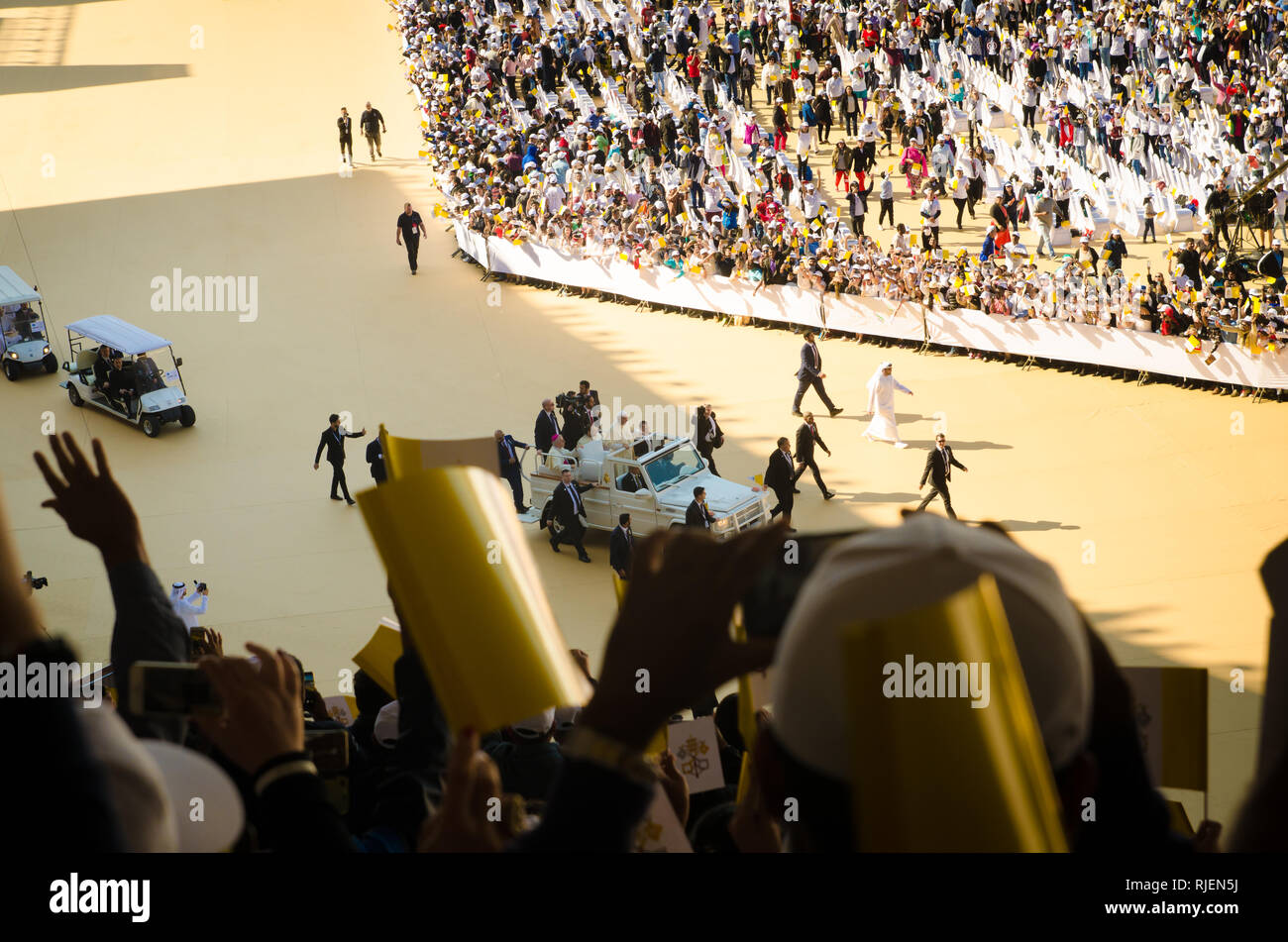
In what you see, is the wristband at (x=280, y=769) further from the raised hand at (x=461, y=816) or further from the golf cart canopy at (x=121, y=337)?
the golf cart canopy at (x=121, y=337)

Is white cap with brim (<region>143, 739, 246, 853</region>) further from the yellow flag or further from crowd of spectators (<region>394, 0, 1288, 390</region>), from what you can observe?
crowd of spectators (<region>394, 0, 1288, 390</region>)

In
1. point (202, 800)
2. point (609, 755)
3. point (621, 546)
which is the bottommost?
point (621, 546)

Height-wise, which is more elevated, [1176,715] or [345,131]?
[345,131]

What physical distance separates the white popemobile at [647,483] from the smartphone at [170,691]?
13.0 meters

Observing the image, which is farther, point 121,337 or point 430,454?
point 121,337

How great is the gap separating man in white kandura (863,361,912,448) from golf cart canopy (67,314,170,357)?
33.2ft

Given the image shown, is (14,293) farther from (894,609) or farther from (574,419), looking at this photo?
(894,609)

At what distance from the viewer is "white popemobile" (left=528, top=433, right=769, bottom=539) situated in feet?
50.3

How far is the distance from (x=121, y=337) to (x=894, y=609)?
65.4ft

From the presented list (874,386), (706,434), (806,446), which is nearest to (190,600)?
(706,434)

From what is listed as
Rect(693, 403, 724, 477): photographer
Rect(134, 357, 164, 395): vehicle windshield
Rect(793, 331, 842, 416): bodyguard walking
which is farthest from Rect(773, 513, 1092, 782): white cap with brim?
Rect(134, 357, 164, 395): vehicle windshield

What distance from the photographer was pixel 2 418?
20.8 m

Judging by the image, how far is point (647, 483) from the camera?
15430 millimetres

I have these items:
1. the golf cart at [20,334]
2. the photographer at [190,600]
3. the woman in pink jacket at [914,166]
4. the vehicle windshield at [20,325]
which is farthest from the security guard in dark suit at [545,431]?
the woman in pink jacket at [914,166]
